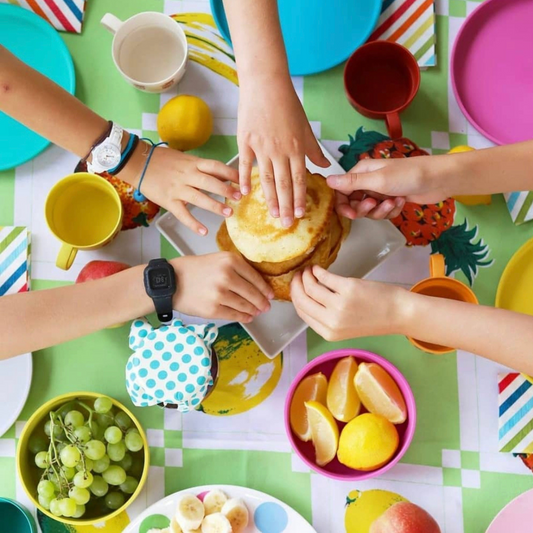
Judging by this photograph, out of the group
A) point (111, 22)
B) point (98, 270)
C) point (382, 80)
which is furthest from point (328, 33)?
point (98, 270)

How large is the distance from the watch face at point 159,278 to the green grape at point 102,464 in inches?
11.8

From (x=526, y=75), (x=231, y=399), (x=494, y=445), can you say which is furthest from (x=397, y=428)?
(x=526, y=75)

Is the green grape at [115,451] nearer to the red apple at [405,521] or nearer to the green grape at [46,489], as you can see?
the green grape at [46,489]

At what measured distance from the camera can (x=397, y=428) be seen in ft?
3.47

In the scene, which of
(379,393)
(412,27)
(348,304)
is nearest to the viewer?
(348,304)

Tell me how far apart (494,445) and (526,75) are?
67 centimetres

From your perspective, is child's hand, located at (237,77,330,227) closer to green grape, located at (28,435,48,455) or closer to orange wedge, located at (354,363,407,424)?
orange wedge, located at (354,363,407,424)

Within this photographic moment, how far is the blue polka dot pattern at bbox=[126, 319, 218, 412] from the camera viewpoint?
947 millimetres

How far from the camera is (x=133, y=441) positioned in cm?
103

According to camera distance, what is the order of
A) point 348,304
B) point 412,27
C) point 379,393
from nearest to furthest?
point 348,304 → point 379,393 → point 412,27

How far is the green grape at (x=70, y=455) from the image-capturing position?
989 mm

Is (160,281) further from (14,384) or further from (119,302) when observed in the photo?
(14,384)

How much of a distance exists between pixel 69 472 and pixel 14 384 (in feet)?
0.61

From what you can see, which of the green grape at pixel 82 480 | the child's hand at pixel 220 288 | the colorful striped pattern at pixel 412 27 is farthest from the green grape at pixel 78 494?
the colorful striped pattern at pixel 412 27
